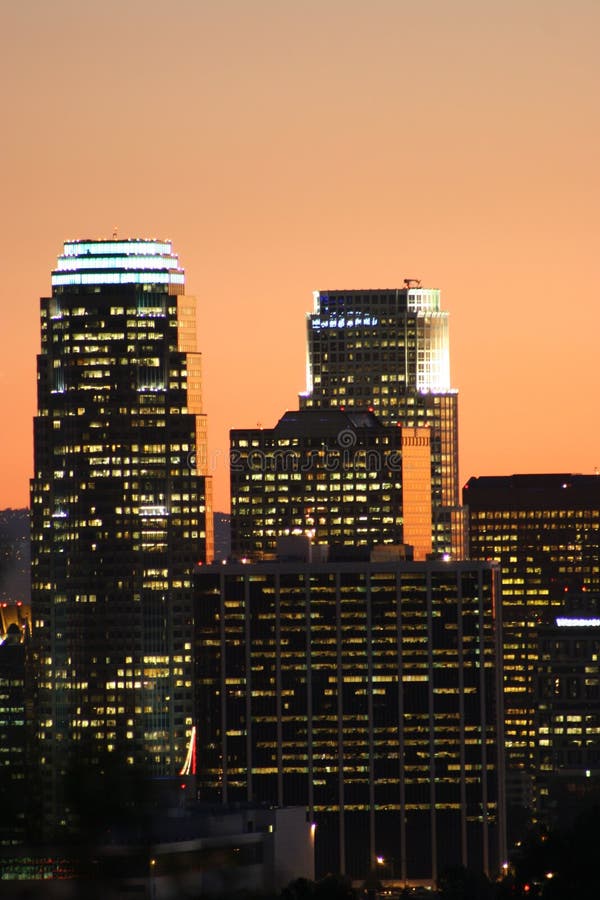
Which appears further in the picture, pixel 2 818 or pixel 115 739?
pixel 115 739

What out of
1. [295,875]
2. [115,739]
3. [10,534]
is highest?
[10,534]

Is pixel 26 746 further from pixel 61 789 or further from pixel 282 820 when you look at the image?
pixel 282 820

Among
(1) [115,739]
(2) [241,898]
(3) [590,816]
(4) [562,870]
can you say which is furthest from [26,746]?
(3) [590,816]

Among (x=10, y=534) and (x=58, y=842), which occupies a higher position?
(x=10, y=534)

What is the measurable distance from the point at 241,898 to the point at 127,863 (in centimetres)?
287

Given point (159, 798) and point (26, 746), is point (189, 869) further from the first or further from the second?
point (26, 746)

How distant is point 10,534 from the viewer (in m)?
53.8

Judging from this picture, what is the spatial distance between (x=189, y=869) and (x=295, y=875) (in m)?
127

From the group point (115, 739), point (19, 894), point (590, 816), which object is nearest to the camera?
point (19, 894)

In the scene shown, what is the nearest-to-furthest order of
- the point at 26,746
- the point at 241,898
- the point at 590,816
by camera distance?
the point at 241,898 < the point at 26,746 < the point at 590,816

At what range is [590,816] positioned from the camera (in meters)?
174

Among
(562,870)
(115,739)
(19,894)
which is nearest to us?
(19,894)

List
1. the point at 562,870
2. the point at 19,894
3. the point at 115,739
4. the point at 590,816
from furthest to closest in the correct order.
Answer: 1. the point at 590,816
2. the point at 562,870
3. the point at 115,739
4. the point at 19,894

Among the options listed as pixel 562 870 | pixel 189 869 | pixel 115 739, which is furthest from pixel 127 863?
pixel 562 870
